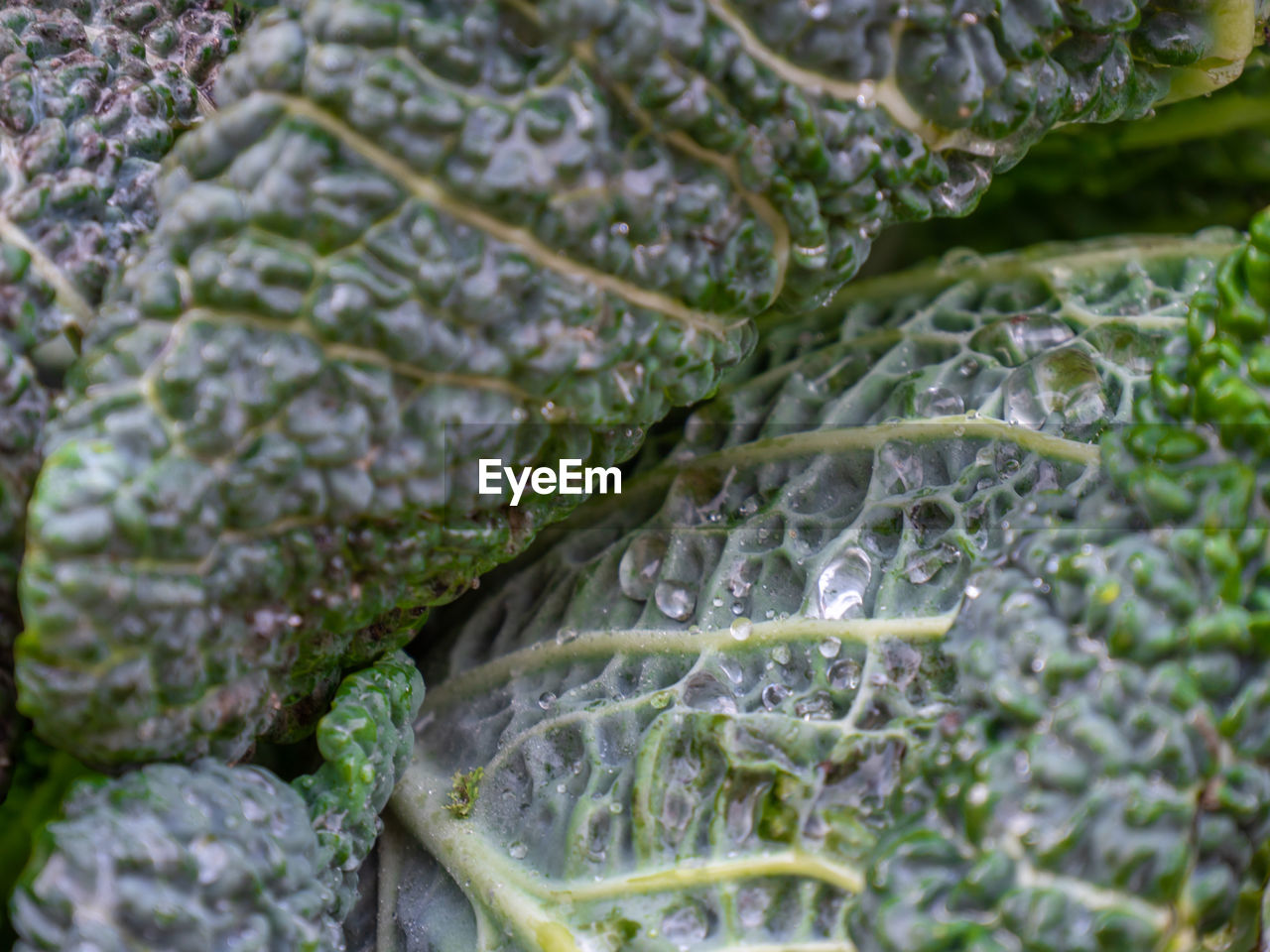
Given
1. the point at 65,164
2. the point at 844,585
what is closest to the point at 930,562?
the point at 844,585

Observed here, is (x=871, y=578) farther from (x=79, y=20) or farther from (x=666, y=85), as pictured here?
(x=79, y=20)

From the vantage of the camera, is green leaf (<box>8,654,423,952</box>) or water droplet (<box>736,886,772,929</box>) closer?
green leaf (<box>8,654,423,952</box>)

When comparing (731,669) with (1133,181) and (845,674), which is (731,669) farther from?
(1133,181)

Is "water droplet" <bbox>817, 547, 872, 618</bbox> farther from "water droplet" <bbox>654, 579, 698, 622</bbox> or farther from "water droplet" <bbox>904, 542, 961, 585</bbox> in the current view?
"water droplet" <bbox>654, 579, 698, 622</bbox>

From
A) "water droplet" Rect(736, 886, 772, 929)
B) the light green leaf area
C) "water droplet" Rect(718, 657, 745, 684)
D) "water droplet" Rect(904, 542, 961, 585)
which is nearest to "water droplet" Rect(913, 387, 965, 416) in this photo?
the light green leaf area

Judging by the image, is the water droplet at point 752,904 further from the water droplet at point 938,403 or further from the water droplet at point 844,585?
the water droplet at point 938,403

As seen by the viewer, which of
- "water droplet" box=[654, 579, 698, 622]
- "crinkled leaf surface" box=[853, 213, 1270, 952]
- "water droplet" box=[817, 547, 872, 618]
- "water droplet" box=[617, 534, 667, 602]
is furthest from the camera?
"water droplet" box=[617, 534, 667, 602]
